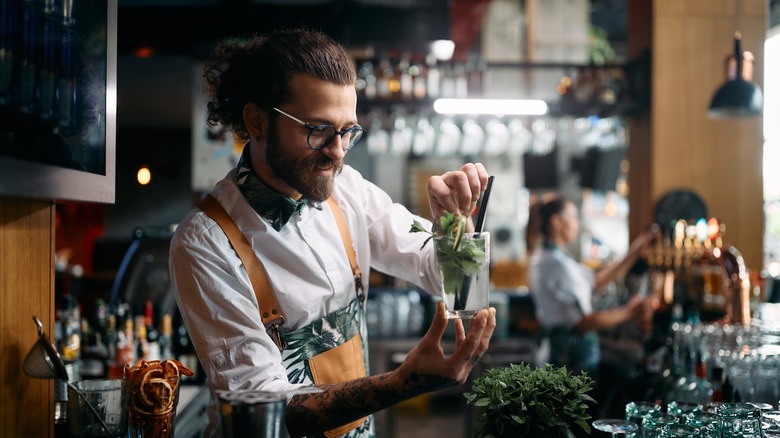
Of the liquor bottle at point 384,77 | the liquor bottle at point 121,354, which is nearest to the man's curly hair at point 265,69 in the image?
the liquor bottle at point 121,354

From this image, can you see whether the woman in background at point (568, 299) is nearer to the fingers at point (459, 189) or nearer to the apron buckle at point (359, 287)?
the apron buckle at point (359, 287)

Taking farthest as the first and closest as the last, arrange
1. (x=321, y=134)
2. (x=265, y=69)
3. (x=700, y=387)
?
(x=700, y=387), (x=265, y=69), (x=321, y=134)

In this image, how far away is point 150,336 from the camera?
3514 mm

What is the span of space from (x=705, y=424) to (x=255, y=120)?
126cm

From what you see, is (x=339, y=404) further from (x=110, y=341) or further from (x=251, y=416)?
(x=110, y=341)

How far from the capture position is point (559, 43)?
28.6ft

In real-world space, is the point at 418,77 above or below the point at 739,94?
above

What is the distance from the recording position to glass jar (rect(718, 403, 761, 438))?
156cm

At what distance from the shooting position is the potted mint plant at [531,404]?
1492 mm

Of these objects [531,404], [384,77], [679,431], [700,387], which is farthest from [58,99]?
[384,77]

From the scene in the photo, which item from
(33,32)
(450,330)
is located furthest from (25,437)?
(450,330)

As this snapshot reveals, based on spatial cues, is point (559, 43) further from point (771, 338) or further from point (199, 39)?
point (771, 338)

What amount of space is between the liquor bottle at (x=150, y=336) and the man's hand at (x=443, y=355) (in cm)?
206

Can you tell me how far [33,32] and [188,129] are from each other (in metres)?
6.33
